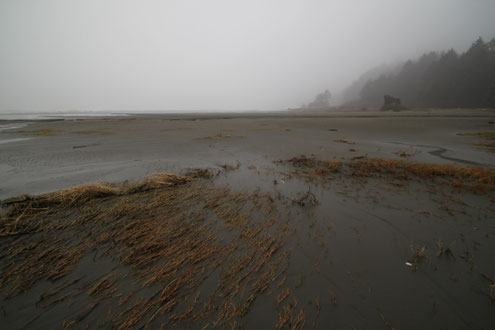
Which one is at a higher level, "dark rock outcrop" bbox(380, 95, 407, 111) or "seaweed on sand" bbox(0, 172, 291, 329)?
"dark rock outcrop" bbox(380, 95, 407, 111)

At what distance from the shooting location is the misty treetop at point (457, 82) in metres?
33.3

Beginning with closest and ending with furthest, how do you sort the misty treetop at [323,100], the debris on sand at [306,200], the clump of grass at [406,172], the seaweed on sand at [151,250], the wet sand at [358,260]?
the wet sand at [358,260] → the seaweed on sand at [151,250] → the debris on sand at [306,200] → the clump of grass at [406,172] → the misty treetop at [323,100]

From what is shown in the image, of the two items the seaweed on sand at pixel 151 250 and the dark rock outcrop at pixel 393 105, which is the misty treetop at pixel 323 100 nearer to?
the dark rock outcrop at pixel 393 105

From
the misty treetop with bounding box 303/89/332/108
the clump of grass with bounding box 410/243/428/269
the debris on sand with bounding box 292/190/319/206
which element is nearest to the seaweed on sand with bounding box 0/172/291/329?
the debris on sand with bounding box 292/190/319/206

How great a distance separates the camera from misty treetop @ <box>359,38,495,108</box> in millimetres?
33281

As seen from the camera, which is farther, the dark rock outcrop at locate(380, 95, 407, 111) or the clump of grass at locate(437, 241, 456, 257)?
the dark rock outcrop at locate(380, 95, 407, 111)

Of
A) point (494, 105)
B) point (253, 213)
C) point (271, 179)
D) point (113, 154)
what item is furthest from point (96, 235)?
point (494, 105)

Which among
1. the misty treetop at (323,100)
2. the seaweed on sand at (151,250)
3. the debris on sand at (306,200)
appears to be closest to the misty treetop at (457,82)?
A: the misty treetop at (323,100)

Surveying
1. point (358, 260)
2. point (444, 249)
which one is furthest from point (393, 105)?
point (358, 260)

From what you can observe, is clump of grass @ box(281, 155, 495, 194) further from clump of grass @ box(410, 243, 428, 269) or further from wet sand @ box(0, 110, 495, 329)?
clump of grass @ box(410, 243, 428, 269)

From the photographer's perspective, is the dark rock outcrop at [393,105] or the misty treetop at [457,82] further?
the dark rock outcrop at [393,105]

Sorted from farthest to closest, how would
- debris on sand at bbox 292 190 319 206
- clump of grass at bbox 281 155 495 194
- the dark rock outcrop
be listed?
1. the dark rock outcrop
2. clump of grass at bbox 281 155 495 194
3. debris on sand at bbox 292 190 319 206

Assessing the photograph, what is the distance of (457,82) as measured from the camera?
3675 centimetres

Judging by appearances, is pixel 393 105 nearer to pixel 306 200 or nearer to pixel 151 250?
pixel 306 200
